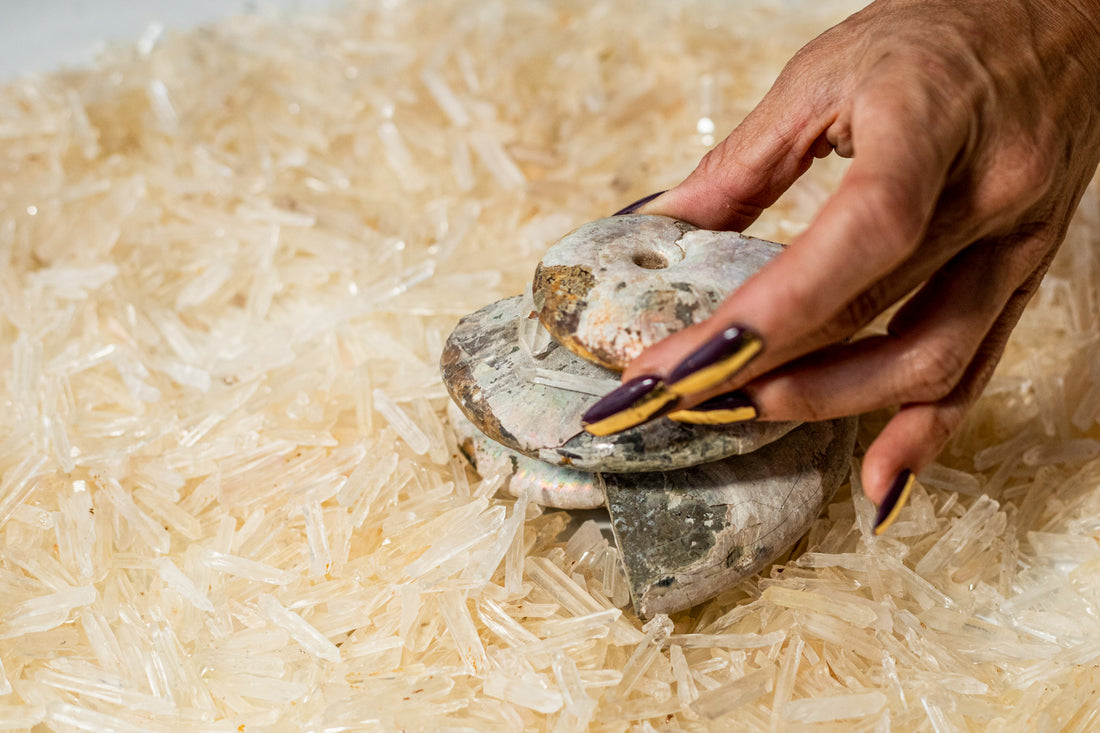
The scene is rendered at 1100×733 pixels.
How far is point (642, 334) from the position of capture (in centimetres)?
124

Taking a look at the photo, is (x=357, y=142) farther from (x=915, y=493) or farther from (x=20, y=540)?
(x=915, y=493)

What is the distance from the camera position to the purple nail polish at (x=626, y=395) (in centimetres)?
111

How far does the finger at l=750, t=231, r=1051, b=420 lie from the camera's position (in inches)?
47.7

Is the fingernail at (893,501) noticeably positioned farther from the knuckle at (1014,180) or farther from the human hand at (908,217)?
the knuckle at (1014,180)

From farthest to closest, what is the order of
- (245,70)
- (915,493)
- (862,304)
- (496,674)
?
(245,70)
(915,493)
(496,674)
(862,304)

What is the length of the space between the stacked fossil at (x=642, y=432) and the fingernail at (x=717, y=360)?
159mm

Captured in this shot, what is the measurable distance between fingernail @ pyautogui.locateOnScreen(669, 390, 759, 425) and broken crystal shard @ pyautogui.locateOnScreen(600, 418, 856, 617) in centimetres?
24

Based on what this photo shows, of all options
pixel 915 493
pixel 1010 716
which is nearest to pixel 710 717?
pixel 1010 716

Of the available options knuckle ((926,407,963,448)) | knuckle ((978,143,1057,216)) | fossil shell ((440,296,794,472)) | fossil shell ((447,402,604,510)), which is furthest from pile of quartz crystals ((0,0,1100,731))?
knuckle ((978,143,1057,216))

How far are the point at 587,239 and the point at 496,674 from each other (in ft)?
2.13

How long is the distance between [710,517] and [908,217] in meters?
0.57

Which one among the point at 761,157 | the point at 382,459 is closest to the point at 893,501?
the point at 761,157

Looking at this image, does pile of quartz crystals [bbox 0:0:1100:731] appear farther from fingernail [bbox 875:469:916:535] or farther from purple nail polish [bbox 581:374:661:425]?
purple nail polish [bbox 581:374:661:425]

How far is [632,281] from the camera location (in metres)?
1.30
